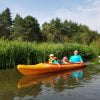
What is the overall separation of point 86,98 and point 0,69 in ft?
30.9

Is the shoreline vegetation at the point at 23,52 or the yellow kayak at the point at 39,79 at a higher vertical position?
the shoreline vegetation at the point at 23,52

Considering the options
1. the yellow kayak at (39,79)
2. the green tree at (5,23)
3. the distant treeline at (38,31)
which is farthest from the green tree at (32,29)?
the yellow kayak at (39,79)

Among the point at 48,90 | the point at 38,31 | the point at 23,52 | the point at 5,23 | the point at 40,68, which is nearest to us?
the point at 48,90

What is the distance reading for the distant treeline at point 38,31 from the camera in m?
56.5

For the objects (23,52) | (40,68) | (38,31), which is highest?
(38,31)

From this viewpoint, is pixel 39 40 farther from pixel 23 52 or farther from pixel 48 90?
pixel 48 90

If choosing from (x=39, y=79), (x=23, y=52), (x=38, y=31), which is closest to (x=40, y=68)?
(x=39, y=79)

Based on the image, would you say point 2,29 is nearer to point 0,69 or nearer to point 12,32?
point 12,32

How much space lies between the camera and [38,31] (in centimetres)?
6038

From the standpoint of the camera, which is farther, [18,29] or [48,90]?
[18,29]

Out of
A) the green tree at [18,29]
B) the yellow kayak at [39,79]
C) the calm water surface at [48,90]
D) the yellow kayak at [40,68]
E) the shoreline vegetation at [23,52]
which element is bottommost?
the calm water surface at [48,90]

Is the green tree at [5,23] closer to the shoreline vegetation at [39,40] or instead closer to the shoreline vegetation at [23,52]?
the shoreline vegetation at [39,40]

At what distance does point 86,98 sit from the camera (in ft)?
30.4

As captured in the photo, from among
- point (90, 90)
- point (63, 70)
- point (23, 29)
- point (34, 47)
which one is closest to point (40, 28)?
point (23, 29)
